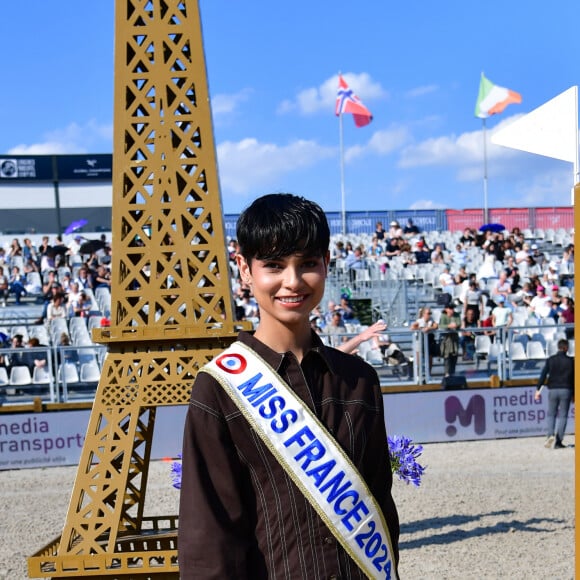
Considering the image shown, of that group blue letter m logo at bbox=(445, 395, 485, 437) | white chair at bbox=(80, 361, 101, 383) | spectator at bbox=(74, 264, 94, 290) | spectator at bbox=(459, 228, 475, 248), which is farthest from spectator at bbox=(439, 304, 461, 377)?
spectator at bbox=(459, 228, 475, 248)

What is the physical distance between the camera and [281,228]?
238cm

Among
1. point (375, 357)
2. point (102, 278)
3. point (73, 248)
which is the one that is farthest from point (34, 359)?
point (73, 248)

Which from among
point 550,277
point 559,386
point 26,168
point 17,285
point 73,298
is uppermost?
point 26,168

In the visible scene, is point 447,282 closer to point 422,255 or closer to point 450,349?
point 422,255

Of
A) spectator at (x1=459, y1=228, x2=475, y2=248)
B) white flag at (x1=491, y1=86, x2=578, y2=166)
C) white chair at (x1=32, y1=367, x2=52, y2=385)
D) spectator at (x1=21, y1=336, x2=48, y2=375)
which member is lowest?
white chair at (x1=32, y1=367, x2=52, y2=385)

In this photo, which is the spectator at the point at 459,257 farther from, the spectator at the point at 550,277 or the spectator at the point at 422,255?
the spectator at the point at 550,277

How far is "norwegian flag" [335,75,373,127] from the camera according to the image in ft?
113

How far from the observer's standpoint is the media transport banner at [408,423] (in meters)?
14.1

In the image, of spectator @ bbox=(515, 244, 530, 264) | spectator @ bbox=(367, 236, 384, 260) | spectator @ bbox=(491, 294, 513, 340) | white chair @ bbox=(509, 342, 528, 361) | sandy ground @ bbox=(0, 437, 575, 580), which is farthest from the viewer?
spectator @ bbox=(367, 236, 384, 260)

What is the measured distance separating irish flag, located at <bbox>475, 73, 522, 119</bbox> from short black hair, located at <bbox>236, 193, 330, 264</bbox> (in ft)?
114

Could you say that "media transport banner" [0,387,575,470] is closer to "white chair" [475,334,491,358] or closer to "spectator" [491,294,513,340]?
"white chair" [475,334,491,358]

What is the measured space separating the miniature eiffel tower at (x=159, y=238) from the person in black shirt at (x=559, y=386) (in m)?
9.68

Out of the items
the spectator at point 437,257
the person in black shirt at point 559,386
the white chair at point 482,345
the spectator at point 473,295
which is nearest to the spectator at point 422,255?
the spectator at point 437,257

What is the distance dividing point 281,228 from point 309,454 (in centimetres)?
65
